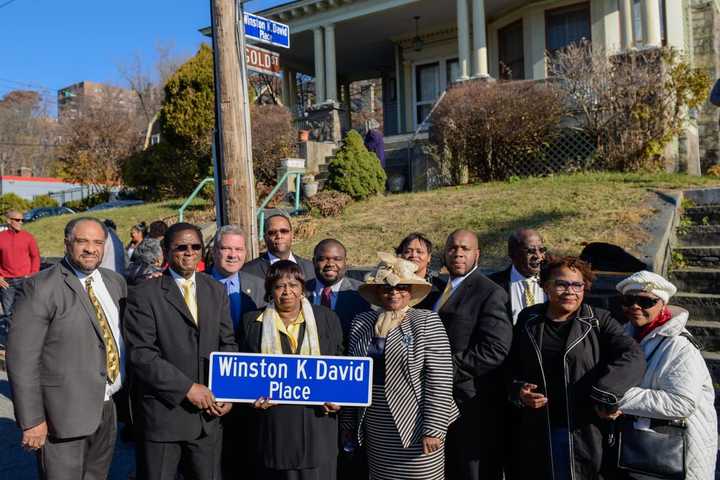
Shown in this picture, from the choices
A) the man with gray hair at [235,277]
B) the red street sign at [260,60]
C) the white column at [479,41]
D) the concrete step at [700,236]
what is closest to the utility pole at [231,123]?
the red street sign at [260,60]

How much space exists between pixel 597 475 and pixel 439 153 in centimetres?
1096

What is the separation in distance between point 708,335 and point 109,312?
18.0 ft

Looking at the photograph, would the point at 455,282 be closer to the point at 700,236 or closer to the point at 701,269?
the point at 701,269

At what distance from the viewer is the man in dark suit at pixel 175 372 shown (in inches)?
132

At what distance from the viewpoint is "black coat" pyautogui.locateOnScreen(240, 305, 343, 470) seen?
10.9ft

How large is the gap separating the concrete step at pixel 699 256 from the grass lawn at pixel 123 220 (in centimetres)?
1001

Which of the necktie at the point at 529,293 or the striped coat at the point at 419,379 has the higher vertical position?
the necktie at the point at 529,293

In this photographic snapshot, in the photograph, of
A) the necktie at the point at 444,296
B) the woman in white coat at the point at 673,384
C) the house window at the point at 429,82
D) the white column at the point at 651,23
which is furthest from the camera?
the house window at the point at 429,82

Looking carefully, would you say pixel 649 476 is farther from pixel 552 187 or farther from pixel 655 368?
pixel 552 187

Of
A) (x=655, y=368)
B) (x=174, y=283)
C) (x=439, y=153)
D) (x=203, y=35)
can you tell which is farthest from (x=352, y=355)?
(x=203, y=35)

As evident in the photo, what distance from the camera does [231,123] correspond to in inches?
227

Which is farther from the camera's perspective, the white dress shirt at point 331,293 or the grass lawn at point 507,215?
the grass lawn at point 507,215

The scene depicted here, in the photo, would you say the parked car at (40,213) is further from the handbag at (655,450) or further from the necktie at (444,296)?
the handbag at (655,450)

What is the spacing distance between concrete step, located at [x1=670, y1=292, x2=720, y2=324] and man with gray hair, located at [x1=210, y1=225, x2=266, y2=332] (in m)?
4.62
